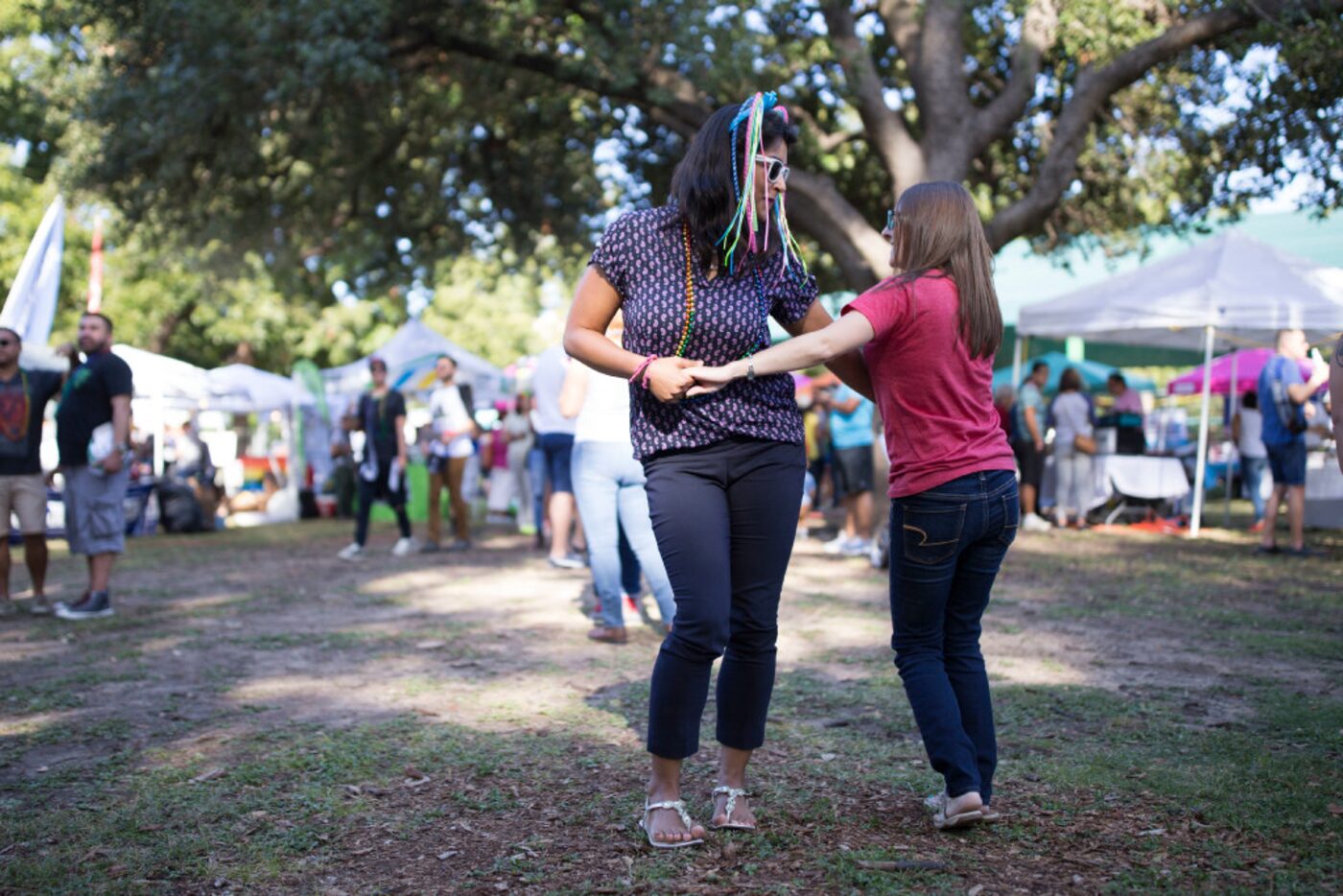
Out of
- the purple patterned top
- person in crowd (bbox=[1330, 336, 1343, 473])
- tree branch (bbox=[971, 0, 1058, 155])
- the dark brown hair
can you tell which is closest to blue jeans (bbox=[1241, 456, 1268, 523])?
tree branch (bbox=[971, 0, 1058, 155])

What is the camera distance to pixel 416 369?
18.7 meters

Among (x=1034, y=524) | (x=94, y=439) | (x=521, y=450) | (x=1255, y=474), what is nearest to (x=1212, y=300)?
(x=1255, y=474)

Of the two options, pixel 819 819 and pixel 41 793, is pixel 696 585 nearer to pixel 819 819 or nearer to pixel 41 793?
pixel 819 819

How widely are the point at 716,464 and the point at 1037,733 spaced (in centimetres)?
207

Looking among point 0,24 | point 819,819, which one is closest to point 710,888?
point 819,819

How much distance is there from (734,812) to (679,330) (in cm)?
135

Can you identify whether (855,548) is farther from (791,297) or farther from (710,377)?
(710,377)

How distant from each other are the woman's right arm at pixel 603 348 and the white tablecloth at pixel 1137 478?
1318cm

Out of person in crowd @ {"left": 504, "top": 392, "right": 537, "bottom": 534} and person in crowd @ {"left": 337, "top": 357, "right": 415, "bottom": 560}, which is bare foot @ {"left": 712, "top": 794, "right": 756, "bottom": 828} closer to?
person in crowd @ {"left": 337, "top": 357, "right": 415, "bottom": 560}

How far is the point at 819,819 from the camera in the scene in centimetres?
368

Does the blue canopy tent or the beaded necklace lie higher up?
the blue canopy tent

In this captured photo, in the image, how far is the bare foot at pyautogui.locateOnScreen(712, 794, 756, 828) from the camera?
11.6 ft

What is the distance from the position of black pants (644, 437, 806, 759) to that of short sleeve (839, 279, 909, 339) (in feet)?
1.35

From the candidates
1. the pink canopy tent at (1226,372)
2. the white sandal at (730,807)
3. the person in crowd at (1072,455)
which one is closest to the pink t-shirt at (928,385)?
the white sandal at (730,807)
